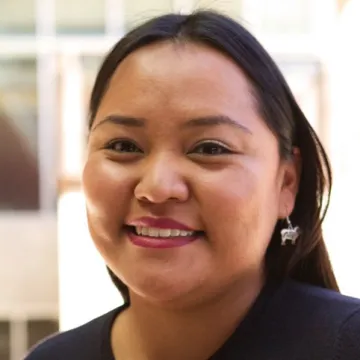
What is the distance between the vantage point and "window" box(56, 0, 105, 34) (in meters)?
2.74

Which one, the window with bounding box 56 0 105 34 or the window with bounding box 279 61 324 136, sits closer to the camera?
the window with bounding box 279 61 324 136

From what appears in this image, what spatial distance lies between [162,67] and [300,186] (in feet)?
0.83

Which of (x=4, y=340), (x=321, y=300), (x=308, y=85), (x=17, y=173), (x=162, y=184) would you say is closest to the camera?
(x=162, y=184)

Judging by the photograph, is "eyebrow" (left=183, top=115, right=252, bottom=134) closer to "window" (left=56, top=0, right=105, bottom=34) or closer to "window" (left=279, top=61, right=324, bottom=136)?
"window" (left=279, top=61, right=324, bottom=136)

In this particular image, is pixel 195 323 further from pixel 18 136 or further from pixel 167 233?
pixel 18 136

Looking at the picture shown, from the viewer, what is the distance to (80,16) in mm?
2756

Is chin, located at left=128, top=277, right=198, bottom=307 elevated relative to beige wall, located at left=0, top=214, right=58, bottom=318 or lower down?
elevated

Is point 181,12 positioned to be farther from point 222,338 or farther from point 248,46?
point 222,338

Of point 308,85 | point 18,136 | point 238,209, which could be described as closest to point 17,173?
point 18,136

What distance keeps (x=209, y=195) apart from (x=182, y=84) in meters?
0.13

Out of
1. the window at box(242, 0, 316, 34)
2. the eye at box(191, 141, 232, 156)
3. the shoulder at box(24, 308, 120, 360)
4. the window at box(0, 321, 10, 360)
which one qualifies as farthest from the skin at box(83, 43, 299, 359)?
the window at box(0, 321, 10, 360)

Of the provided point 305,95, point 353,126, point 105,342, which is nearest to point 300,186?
point 105,342

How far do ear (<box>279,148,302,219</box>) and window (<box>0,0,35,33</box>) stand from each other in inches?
82.3

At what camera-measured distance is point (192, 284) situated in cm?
79
